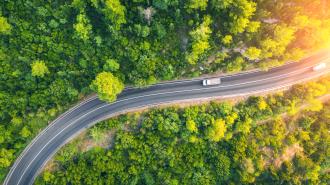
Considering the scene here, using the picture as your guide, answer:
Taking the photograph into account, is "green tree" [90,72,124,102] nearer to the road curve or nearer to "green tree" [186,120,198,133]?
the road curve

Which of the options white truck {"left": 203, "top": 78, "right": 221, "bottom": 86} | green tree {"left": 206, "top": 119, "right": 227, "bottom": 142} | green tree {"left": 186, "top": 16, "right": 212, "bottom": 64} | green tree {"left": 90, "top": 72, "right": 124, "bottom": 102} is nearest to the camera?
green tree {"left": 186, "top": 16, "right": 212, "bottom": 64}

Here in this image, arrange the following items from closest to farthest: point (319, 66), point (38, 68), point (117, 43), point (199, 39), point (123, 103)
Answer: point (38, 68), point (199, 39), point (117, 43), point (123, 103), point (319, 66)

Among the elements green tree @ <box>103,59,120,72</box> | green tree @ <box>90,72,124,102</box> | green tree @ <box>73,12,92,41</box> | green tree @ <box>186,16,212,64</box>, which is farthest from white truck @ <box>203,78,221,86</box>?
green tree @ <box>73,12,92,41</box>

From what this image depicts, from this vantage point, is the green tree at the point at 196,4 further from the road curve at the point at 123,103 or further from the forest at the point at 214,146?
the forest at the point at 214,146

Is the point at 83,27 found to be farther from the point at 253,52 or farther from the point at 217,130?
the point at 253,52

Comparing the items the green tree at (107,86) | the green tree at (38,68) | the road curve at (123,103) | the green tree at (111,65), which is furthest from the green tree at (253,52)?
the green tree at (38,68)

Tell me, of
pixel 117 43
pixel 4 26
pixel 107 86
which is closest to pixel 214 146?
pixel 107 86
